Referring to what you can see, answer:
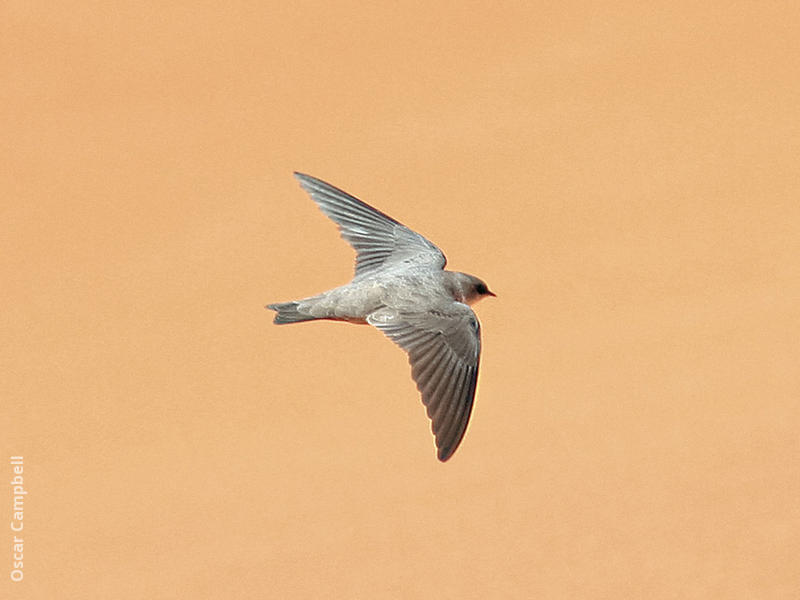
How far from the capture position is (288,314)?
614 centimetres

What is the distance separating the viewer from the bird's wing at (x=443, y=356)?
5531 mm

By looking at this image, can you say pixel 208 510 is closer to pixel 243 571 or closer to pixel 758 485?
pixel 243 571

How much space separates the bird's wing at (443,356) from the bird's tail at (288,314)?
1.10 ft

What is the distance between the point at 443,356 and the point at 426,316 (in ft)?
0.84

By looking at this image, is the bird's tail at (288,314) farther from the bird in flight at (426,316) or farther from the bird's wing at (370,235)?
the bird's wing at (370,235)

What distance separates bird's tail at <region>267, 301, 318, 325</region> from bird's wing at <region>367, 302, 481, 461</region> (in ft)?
1.10

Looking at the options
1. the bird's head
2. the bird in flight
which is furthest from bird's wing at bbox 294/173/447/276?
the bird's head

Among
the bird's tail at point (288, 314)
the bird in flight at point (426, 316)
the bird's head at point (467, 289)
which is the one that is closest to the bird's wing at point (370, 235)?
the bird in flight at point (426, 316)

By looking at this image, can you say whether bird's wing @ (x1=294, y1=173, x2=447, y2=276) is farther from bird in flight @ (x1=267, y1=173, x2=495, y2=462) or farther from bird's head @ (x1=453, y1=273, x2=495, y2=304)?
bird's head @ (x1=453, y1=273, x2=495, y2=304)

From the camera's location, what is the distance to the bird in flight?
561 centimetres

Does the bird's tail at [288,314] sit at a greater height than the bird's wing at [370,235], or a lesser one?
lesser

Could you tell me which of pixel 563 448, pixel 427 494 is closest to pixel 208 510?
pixel 427 494

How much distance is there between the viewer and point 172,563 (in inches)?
374

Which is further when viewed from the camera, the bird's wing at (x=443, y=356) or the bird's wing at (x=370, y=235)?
the bird's wing at (x=370, y=235)
